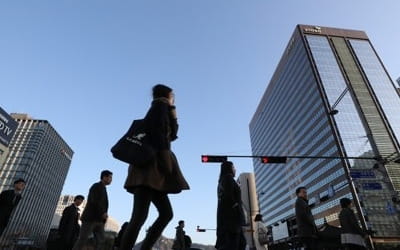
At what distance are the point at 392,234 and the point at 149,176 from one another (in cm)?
7030

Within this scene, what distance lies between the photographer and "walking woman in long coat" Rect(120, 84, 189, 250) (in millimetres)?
2049

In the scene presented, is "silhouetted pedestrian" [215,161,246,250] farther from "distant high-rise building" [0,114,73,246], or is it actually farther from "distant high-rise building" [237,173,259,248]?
"distant high-rise building" [0,114,73,246]

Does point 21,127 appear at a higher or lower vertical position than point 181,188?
higher

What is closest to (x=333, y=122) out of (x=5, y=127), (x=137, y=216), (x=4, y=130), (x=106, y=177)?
(x=5, y=127)

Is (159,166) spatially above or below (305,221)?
below

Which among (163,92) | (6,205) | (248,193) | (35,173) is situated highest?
(35,173)

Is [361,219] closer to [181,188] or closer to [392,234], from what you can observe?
[392,234]

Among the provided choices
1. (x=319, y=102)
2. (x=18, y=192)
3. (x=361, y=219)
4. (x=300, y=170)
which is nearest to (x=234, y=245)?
(x=18, y=192)

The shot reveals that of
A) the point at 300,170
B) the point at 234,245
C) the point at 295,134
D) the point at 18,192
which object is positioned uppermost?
the point at 295,134

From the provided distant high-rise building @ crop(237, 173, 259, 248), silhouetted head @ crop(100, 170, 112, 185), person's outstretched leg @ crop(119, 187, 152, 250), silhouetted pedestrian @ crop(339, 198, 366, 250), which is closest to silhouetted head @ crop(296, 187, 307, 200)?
silhouetted pedestrian @ crop(339, 198, 366, 250)

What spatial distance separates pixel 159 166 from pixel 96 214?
2890mm

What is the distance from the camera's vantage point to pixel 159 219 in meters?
2.23

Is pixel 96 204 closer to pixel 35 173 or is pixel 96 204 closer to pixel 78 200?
pixel 78 200

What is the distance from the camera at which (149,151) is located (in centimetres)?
211
